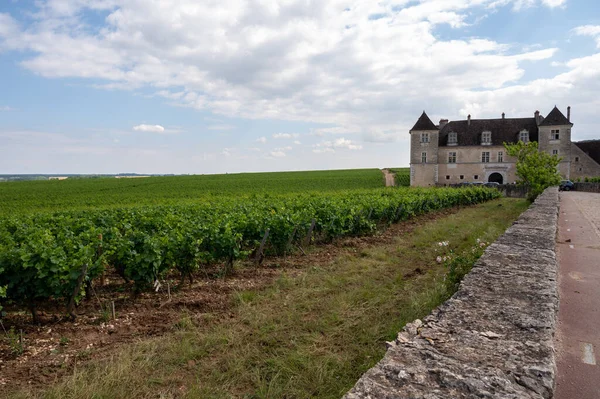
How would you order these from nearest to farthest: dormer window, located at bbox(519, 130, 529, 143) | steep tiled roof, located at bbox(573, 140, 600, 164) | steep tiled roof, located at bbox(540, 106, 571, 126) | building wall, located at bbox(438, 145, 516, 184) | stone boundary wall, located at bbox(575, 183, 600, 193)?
1. stone boundary wall, located at bbox(575, 183, 600, 193)
2. steep tiled roof, located at bbox(540, 106, 571, 126)
3. building wall, located at bbox(438, 145, 516, 184)
4. dormer window, located at bbox(519, 130, 529, 143)
5. steep tiled roof, located at bbox(573, 140, 600, 164)

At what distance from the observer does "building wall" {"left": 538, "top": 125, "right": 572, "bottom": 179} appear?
45062 mm

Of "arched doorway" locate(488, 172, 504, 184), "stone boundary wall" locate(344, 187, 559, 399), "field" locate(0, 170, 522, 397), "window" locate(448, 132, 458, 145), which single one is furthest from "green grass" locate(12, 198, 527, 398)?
"arched doorway" locate(488, 172, 504, 184)

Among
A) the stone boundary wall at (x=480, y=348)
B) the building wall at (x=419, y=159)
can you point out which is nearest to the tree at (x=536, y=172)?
the building wall at (x=419, y=159)

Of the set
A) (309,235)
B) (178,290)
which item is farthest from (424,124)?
(178,290)

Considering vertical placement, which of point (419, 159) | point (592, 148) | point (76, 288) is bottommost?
point (76, 288)

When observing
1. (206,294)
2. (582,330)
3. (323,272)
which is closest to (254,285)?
(206,294)

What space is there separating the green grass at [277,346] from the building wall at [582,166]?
62055mm

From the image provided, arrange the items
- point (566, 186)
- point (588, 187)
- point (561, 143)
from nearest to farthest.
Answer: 1. point (588, 187)
2. point (566, 186)
3. point (561, 143)

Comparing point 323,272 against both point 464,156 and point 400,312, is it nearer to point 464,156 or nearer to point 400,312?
point 400,312

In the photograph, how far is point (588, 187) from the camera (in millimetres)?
41156

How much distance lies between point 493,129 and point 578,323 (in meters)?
51.2

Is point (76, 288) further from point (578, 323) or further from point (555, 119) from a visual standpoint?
point (555, 119)

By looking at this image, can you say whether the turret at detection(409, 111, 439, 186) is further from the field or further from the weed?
the weed

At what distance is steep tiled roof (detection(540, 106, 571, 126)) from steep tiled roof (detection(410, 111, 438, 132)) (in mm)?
13265
